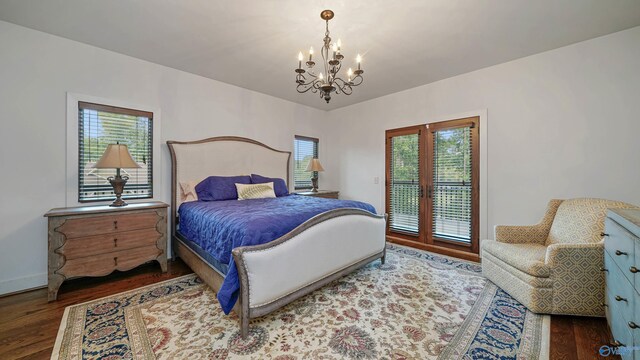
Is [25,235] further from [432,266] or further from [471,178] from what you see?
[471,178]

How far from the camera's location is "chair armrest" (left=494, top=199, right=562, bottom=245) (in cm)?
261

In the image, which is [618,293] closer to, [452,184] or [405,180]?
[452,184]

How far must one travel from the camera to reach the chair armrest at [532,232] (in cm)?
261

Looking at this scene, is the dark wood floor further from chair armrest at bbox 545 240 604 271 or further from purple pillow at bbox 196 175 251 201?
purple pillow at bbox 196 175 251 201

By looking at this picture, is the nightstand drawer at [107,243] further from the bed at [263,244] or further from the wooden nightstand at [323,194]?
the wooden nightstand at [323,194]

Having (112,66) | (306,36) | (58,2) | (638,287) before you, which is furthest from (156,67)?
(638,287)

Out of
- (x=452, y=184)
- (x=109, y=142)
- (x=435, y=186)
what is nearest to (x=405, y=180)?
(x=435, y=186)

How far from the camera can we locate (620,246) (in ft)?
4.88

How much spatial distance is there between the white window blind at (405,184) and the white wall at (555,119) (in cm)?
53

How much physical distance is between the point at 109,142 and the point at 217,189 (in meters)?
1.33

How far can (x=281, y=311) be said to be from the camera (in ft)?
6.72

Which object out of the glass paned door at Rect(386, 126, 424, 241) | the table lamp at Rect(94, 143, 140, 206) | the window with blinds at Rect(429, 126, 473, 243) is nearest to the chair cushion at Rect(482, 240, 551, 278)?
the window with blinds at Rect(429, 126, 473, 243)

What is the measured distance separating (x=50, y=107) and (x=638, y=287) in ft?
15.9

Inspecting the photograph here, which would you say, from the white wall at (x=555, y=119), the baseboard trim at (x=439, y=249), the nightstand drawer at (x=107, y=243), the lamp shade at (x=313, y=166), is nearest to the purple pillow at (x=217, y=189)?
the nightstand drawer at (x=107, y=243)
